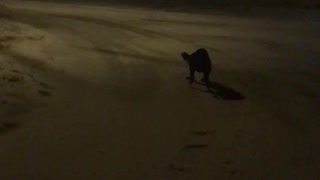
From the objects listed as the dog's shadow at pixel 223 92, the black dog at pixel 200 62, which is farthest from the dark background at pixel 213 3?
the black dog at pixel 200 62

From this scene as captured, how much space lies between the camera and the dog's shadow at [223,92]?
32.0 ft

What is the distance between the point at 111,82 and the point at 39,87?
1.12 metres

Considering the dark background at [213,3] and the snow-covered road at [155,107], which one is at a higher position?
the snow-covered road at [155,107]

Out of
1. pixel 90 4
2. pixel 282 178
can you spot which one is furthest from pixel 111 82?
pixel 90 4

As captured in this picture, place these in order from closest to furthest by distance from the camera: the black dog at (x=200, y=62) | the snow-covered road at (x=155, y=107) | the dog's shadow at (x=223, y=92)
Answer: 1. the snow-covered road at (x=155, y=107)
2. the dog's shadow at (x=223, y=92)
3. the black dog at (x=200, y=62)

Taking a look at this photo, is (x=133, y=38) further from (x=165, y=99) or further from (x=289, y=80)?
(x=165, y=99)

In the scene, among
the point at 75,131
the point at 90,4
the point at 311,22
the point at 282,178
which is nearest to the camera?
the point at 282,178

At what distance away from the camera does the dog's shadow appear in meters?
9.74

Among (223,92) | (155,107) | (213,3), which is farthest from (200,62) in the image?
(213,3)

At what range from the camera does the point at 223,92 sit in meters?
10.1

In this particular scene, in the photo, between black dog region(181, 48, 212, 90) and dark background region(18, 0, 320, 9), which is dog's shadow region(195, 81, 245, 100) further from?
dark background region(18, 0, 320, 9)

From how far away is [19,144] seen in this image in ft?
22.9

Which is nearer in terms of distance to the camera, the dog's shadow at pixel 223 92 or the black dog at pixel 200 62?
the dog's shadow at pixel 223 92

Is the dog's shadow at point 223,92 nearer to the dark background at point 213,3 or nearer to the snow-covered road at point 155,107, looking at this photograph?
the snow-covered road at point 155,107
